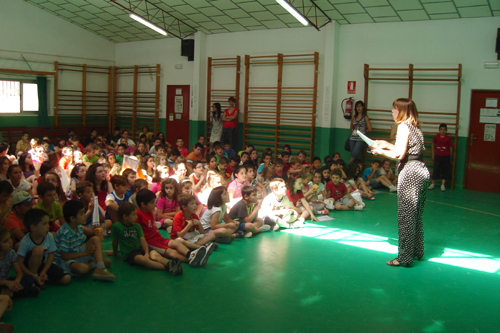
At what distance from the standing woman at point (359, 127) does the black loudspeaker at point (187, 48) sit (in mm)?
5057

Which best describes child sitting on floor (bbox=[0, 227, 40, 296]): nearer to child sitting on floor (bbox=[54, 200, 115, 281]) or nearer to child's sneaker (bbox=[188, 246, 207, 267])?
child sitting on floor (bbox=[54, 200, 115, 281])

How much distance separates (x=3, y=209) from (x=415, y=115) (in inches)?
159

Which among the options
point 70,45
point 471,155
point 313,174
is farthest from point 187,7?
point 471,155

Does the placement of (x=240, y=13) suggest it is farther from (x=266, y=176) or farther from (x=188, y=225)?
(x=188, y=225)

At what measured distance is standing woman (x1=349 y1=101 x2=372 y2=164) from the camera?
9.40 metres

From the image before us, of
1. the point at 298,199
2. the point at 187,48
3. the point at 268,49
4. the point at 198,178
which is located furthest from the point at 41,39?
the point at 298,199

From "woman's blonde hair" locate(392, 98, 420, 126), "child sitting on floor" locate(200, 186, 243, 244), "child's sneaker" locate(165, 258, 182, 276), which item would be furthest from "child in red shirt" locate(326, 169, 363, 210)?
"child's sneaker" locate(165, 258, 182, 276)

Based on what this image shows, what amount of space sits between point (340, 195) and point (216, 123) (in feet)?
17.6

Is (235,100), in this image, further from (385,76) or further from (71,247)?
(71,247)

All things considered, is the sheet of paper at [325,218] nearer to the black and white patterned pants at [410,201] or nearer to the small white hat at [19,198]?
the black and white patterned pants at [410,201]

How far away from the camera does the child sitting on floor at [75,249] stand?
144 inches

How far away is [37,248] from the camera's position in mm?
3373

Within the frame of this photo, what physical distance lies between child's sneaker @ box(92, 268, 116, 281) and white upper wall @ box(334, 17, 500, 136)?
7.48 meters

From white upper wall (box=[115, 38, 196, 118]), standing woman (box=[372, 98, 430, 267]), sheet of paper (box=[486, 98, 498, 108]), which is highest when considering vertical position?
white upper wall (box=[115, 38, 196, 118])
